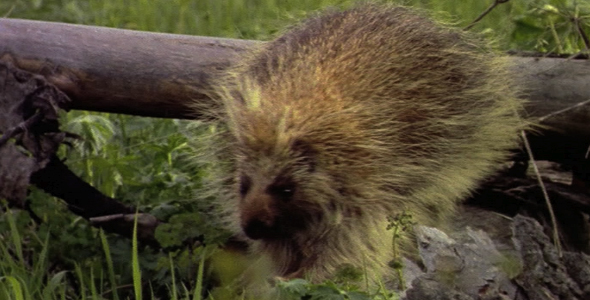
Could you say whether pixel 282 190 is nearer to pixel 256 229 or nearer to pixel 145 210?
pixel 256 229

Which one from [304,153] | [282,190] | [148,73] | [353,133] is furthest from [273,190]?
[148,73]

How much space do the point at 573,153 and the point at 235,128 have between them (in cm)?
126

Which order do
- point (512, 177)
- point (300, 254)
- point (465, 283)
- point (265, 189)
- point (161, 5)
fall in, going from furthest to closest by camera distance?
point (161, 5), point (512, 177), point (300, 254), point (265, 189), point (465, 283)

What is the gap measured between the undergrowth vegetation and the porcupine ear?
35cm

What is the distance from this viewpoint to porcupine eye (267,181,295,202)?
317 cm

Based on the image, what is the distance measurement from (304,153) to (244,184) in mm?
202

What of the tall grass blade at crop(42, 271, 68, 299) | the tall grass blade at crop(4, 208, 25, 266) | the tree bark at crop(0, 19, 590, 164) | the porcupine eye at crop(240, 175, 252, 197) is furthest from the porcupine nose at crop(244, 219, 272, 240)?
the tall grass blade at crop(4, 208, 25, 266)

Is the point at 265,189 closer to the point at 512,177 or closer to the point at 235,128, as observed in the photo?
the point at 235,128

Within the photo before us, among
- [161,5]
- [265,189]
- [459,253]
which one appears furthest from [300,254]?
[161,5]

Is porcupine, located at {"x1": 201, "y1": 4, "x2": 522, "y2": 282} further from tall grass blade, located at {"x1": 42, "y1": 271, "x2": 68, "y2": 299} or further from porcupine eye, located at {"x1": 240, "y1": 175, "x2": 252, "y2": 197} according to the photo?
tall grass blade, located at {"x1": 42, "y1": 271, "x2": 68, "y2": 299}

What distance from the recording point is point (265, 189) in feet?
10.4

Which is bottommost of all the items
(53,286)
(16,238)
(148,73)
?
(53,286)

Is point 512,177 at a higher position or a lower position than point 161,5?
lower

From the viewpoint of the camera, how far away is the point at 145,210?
12.9 feet
